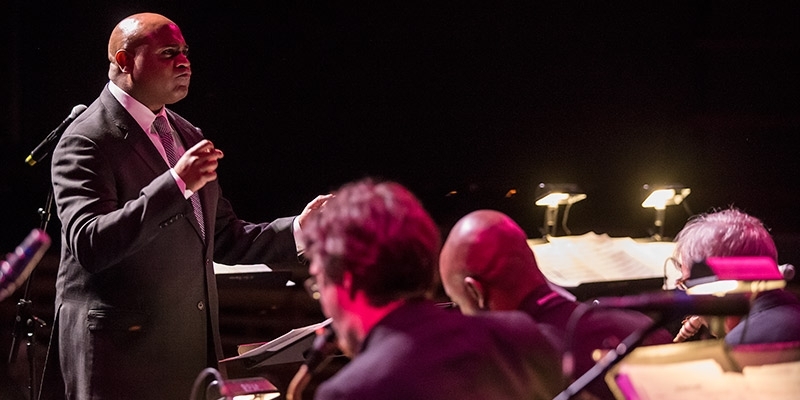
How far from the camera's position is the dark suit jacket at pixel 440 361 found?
1.42 metres

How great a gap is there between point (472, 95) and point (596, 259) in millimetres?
1826

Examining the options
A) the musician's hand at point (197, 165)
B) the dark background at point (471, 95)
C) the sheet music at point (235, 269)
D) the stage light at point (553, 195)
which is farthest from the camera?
the dark background at point (471, 95)

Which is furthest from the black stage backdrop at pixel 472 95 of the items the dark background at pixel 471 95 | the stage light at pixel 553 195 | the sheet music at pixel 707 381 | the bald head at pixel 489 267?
the sheet music at pixel 707 381

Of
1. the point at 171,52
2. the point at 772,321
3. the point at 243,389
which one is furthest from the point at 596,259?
the point at 243,389

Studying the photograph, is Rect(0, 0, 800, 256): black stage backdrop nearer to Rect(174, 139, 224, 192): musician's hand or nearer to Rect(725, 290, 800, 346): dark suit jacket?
Rect(725, 290, 800, 346): dark suit jacket

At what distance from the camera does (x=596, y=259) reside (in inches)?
153

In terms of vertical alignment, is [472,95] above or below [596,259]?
above

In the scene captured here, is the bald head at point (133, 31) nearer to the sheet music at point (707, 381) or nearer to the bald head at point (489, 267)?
the bald head at point (489, 267)

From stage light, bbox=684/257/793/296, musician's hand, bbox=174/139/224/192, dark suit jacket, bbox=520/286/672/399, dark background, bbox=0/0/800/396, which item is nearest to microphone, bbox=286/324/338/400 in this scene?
dark suit jacket, bbox=520/286/672/399

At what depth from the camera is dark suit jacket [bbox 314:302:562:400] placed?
1.42 meters

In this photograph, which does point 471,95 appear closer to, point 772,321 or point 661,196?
point 661,196

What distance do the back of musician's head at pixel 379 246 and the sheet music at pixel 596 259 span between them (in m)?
2.09

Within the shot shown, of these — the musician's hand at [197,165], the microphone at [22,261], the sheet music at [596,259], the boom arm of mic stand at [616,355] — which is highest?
the musician's hand at [197,165]

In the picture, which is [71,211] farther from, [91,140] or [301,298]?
[301,298]
